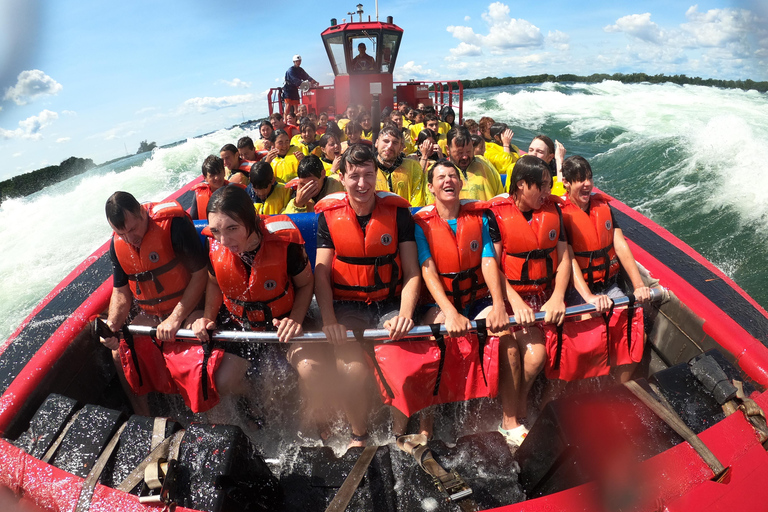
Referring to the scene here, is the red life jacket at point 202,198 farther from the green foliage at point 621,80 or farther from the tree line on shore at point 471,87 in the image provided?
the green foliage at point 621,80

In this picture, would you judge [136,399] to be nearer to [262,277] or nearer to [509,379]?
[262,277]

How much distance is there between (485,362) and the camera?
213cm

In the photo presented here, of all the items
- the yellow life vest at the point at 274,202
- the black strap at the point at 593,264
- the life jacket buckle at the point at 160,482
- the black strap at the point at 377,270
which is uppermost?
the yellow life vest at the point at 274,202

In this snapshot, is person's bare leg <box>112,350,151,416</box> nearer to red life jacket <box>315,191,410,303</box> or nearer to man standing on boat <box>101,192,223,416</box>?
man standing on boat <box>101,192,223,416</box>

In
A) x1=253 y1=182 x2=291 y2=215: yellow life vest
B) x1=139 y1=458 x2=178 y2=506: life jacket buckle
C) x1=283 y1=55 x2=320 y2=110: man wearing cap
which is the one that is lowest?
x1=139 y1=458 x2=178 y2=506: life jacket buckle

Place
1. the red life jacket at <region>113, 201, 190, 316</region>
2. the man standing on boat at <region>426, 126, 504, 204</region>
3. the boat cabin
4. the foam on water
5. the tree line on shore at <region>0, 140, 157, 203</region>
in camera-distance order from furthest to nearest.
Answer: the tree line on shore at <region>0, 140, 157, 203</region> < the boat cabin < the foam on water < the man standing on boat at <region>426, 126, 504, 204</region> < the red life jacket at <region>113, 201, 190, 316</region>

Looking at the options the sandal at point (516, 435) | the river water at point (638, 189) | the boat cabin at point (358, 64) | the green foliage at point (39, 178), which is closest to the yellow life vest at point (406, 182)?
the sandal at point (516, 435)

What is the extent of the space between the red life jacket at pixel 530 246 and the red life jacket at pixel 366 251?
0.60 m

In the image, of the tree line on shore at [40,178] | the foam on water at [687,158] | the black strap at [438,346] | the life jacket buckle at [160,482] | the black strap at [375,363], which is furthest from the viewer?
the tree line on shore at [40,178]

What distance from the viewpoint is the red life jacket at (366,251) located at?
2.27 metres

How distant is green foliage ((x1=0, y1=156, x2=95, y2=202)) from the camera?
47.1 feet

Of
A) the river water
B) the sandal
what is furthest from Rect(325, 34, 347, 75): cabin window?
the sandal

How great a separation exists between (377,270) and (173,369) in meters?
1.14

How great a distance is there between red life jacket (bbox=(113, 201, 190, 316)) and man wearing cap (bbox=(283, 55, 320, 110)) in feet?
30.1
